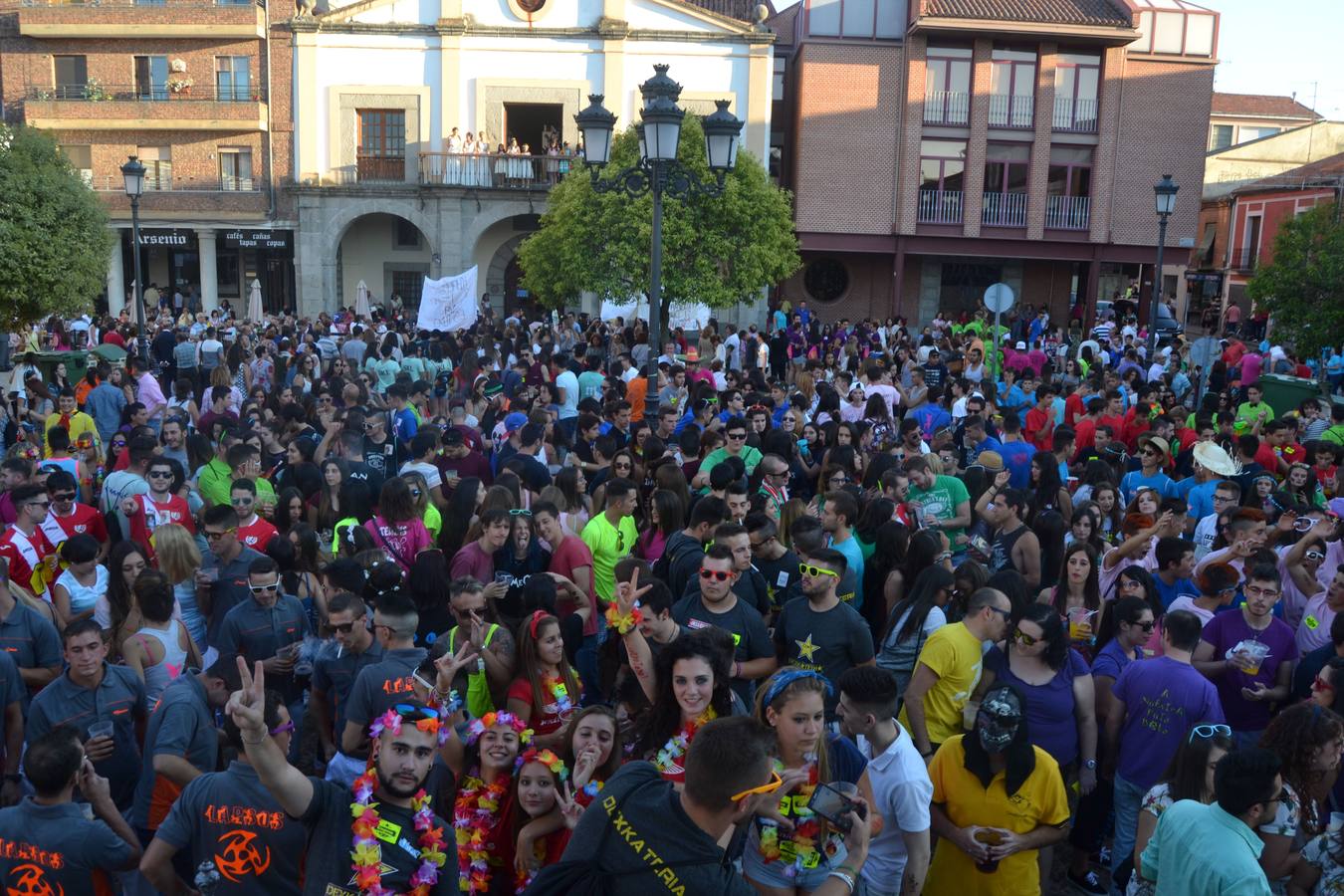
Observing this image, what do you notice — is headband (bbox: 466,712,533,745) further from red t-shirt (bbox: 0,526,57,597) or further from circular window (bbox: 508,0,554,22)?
circular window (bbox: 508,0,554,22)

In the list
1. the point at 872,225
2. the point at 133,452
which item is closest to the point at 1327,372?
the point at 872,225

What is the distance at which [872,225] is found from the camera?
31.9m

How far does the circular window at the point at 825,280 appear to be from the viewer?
3391 centimetres

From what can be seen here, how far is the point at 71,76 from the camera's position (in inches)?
1339

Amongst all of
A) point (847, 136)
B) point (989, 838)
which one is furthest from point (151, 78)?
point (989, 838)

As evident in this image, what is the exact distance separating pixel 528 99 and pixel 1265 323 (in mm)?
21404

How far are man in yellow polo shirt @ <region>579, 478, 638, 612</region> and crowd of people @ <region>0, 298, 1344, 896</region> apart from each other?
27mm

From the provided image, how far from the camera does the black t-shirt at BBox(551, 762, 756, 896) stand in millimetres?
3156

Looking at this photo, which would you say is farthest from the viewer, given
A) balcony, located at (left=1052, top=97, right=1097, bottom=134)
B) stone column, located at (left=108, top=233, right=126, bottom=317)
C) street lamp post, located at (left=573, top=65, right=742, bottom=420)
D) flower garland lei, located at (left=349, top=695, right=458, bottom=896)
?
stone column, located at (left=108, top=233, right=126, bottom=317)

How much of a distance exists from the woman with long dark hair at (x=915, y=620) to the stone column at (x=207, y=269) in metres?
32.1

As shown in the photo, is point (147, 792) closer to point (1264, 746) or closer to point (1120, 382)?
point (1264, 746)

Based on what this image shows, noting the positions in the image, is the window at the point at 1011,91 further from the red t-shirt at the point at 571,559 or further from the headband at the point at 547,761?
the headband at the point at 547,761

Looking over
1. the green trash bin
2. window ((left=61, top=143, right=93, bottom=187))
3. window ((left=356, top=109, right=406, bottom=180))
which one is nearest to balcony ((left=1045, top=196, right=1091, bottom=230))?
the green trash bin

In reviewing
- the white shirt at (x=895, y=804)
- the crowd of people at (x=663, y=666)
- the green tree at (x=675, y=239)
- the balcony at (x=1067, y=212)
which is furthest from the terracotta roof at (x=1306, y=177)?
the white shirt at (x=895, y=804)
